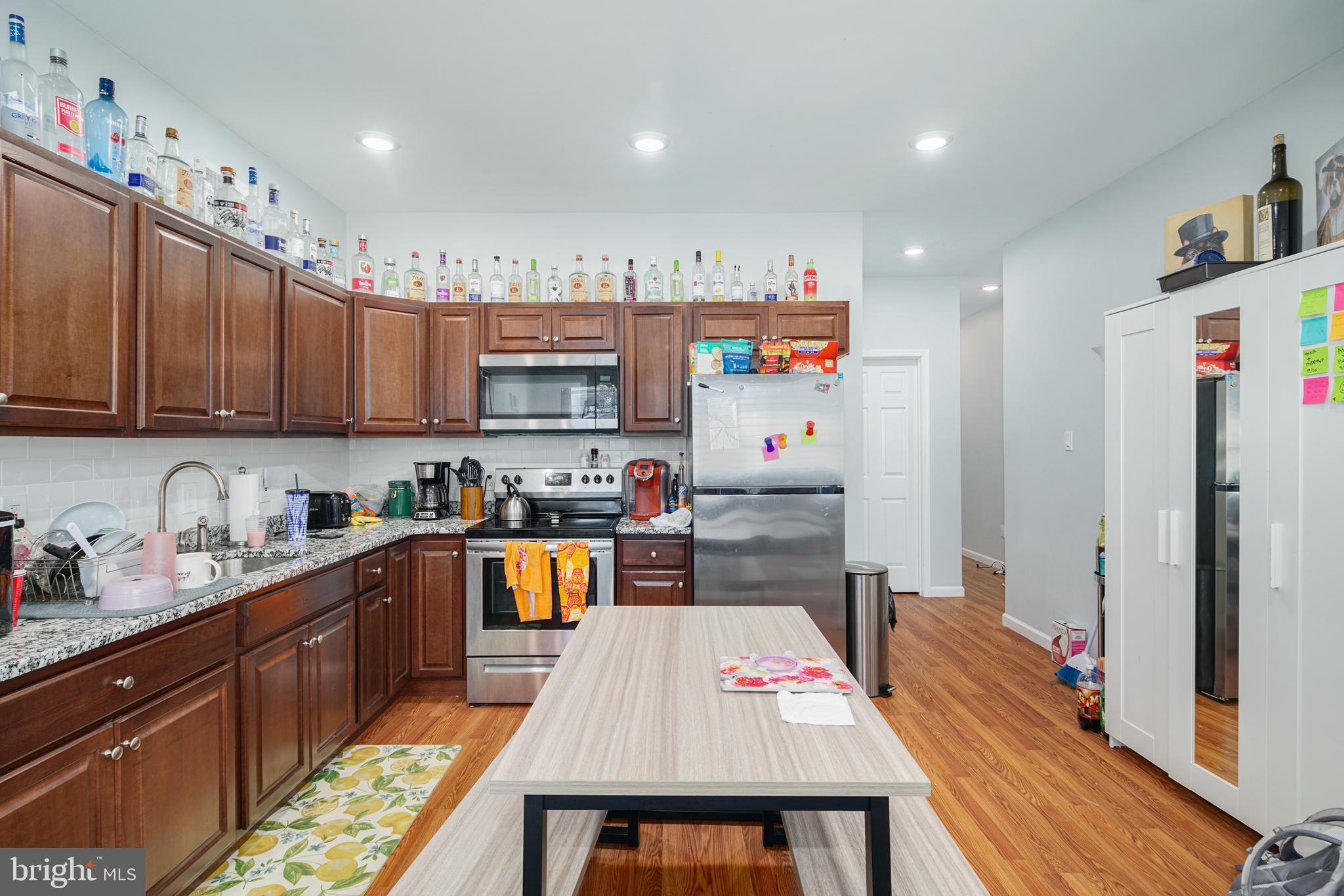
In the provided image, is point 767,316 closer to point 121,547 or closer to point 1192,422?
point 1192,422

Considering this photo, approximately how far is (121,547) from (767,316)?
10.1 ft

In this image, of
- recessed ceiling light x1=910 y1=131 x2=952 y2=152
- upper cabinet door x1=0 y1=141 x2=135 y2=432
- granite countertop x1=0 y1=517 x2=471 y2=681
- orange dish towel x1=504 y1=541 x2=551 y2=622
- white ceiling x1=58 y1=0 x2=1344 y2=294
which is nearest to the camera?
granite countertop x1=0 y1=517 x2=471 y2=681

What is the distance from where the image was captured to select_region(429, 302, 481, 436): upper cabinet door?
3.67 meters

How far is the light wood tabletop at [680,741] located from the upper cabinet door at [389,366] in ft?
7.93

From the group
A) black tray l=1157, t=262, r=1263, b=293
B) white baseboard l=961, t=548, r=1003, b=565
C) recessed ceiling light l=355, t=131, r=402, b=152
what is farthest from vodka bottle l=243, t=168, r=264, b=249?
white baseboard l=961, t=548, r=1003, b=565

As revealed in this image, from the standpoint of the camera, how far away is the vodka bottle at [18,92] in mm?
1634

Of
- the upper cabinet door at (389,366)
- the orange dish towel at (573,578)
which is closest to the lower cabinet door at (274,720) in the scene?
the orange dish towel at (573,578)

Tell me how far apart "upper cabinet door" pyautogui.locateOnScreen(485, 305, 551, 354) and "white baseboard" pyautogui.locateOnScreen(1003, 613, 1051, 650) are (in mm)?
3733

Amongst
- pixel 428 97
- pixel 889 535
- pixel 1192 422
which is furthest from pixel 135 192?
pixel 889 535

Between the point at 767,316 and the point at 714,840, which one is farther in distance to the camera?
the point at 767,316

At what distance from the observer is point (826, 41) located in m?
2.21

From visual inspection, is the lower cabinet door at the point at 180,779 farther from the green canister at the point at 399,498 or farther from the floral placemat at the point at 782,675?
the green canister at the point at 399,498

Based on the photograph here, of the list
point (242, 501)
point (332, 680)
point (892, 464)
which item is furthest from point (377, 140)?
point (892, 464)

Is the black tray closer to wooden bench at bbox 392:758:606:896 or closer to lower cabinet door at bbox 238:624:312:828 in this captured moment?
wooden bench at bbox 392:758:606:896
